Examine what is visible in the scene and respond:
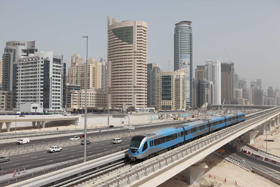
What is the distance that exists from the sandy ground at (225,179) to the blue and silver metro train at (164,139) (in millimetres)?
6707

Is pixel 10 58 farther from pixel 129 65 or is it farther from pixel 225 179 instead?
pixel 225 179

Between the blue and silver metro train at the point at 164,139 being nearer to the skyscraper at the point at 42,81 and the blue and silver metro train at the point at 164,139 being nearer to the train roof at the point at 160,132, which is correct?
the train roof at the point at 160,132

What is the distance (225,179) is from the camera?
47.0 m

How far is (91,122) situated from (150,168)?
70153 mm

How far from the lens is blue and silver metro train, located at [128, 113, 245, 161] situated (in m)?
28.0

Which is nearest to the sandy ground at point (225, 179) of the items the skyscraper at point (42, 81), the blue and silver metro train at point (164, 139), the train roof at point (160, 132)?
the blue and silver metro train at point (164, 139)

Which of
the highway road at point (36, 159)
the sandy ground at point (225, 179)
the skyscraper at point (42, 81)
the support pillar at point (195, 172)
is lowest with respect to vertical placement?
the sandy ground at point (225, 179)

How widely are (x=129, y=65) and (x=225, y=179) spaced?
12460cm

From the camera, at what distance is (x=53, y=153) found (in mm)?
37438

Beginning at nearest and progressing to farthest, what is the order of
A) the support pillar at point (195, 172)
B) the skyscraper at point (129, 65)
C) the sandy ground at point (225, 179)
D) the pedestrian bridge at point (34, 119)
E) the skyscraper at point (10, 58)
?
the support pillar at point (195, 172) → the sandy ground at point (225, 179) → the pedestrian bridge at point (34, 119) → the skyscraper at point (129, 65) → the skyscraper at point (10, 58)

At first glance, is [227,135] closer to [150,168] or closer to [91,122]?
[150,168]

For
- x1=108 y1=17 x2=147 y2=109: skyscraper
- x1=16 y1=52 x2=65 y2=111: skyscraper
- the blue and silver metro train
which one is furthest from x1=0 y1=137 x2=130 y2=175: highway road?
x1=108 y1=17 x2=147 y2=109: skyscraper

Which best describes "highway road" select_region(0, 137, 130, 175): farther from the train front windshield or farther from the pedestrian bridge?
the pedestrian bridge

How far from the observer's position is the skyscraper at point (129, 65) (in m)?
164
